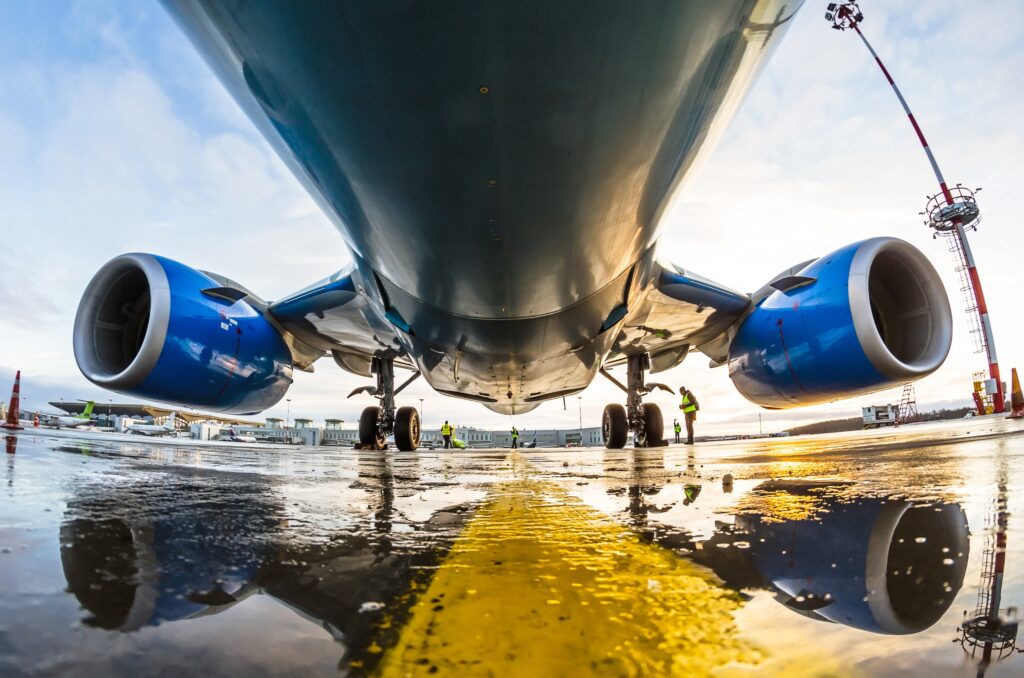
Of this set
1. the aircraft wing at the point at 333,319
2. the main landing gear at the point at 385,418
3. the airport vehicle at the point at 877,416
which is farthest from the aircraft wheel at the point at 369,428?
the airport vehicle at the point at 877,416

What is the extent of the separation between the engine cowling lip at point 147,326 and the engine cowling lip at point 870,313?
597 centimetres

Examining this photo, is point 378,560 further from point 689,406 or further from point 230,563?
point 689,406

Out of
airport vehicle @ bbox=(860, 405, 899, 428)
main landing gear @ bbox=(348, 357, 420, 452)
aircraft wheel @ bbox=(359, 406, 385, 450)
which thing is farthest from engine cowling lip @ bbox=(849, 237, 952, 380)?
airport vehicle @ bbox=(860, 405, 899, 428)

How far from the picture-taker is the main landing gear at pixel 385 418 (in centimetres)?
805

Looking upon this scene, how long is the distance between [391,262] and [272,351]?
350 cm

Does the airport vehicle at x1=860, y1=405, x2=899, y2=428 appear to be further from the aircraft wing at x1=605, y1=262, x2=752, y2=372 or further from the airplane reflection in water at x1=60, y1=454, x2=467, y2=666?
the airplane reflection in water at x1=60, y1=454, x2=467, y2=666

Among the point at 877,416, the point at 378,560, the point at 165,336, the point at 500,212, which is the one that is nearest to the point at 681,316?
the point at 500,212

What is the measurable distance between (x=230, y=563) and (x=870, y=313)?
479cm

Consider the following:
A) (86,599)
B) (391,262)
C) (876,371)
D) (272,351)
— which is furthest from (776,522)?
(272,351)

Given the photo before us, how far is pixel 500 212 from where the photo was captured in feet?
7.35

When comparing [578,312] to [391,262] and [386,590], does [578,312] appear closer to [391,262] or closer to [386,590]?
[391,262]

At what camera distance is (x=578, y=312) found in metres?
3.63

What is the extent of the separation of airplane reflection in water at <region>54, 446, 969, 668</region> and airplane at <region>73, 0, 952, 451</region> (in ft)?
4.29

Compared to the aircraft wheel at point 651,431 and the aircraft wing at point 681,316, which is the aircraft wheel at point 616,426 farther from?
the aircraft wing at point 681,316
